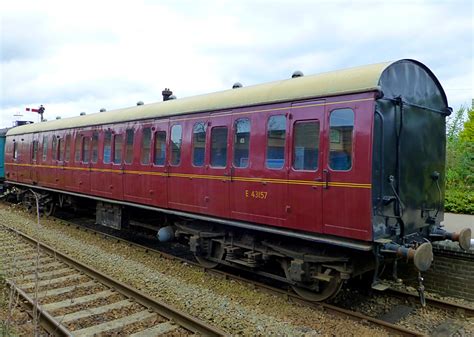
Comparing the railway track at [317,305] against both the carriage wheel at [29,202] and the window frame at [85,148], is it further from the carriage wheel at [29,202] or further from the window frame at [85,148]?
the carriage wheel at [29,202]

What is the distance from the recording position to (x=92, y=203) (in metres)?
14.0

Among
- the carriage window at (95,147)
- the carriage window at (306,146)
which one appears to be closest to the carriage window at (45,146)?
the carriage window at (95,147)

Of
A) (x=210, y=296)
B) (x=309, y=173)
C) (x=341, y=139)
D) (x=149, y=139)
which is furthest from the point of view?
(x=149, y=139)

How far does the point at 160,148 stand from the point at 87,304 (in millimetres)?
3983

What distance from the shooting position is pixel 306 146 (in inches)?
258

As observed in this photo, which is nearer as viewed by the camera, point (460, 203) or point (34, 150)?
point (460, 203)

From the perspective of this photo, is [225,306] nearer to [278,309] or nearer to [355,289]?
[278,309]

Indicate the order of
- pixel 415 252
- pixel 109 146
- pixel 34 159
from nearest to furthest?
pixel 415 252, pixel 109 146, pixel 34 159

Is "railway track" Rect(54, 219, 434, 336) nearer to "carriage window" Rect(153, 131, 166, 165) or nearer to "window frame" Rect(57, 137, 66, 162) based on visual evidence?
"carriage window" Rect(153, 131, 166, 165)

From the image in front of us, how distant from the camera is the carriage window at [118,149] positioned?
11009 millimetres

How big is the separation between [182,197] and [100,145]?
4.14m

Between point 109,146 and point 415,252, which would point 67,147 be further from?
point 415,252

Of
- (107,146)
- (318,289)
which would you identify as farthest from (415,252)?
(107,146)

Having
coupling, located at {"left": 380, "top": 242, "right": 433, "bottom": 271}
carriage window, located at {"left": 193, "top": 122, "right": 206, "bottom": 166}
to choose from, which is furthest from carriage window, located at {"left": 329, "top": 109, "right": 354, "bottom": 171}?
carriage window, located at {"left": 193, "top": 122, "right": 206, "bottom": 166}
